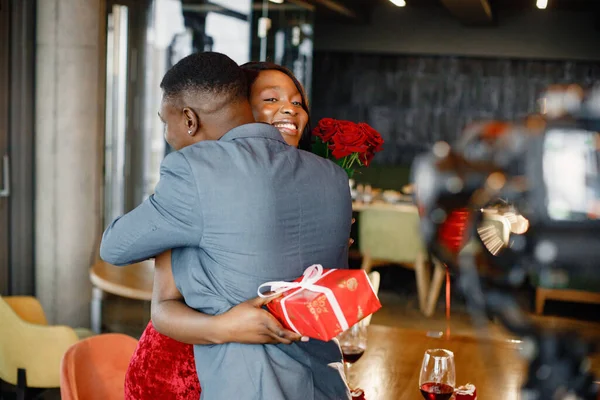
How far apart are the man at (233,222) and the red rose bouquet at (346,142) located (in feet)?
1.17

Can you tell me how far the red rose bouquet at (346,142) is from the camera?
1677mm

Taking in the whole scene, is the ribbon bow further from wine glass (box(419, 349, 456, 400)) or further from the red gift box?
wine glass (box(419, 349, 456, 400))

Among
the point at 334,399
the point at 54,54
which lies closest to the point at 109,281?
the point at 54,54

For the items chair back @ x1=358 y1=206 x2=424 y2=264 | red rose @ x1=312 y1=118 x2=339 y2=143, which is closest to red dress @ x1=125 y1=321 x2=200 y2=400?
red rose @ x1=312 y1=118 x2=339 y2=143

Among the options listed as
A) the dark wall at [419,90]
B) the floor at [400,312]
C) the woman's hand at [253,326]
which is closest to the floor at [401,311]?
the floor at [400,312]

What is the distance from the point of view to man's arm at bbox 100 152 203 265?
1.14 metres

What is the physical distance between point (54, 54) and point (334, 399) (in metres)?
3.57

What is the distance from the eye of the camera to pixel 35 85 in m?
4.25

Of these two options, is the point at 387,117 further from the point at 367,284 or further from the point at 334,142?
the point at 367,284

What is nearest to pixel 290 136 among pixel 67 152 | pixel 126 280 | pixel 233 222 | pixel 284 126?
pixel 284 126

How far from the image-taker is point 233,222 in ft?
3.78

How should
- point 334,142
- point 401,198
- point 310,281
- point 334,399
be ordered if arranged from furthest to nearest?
point 401,198
point 334,142
point 334,399
point 310,281

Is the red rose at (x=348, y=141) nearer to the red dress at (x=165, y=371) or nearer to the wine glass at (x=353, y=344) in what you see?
the wine glass at (x=353, y=344)

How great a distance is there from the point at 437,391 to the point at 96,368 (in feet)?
3.20
